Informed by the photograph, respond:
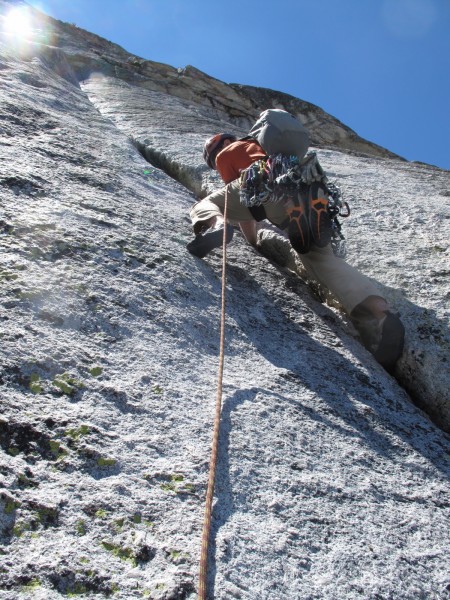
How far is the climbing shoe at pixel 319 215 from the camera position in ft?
12.7

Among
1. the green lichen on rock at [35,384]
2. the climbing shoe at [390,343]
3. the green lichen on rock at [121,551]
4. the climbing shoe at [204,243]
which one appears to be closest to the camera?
the green lichen on rock at [121,551]

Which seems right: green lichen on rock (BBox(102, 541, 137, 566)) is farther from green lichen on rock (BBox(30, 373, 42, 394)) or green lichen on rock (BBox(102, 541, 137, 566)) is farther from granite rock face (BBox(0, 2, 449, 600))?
green lichen on rock (BBox(30, 373, 42, 394))

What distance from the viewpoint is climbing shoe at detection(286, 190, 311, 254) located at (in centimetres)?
390

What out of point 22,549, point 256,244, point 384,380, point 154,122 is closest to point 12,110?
point 256,244

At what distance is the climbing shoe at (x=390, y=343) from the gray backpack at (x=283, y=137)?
4.98ft

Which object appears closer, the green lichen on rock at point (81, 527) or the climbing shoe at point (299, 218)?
the green lichen on rock at point (81, 527)

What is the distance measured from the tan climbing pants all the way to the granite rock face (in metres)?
0.20

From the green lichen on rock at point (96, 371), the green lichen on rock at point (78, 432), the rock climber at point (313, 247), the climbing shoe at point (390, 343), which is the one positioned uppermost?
the rock climber at point (313, 247)

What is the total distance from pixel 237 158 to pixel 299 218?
0.99 m

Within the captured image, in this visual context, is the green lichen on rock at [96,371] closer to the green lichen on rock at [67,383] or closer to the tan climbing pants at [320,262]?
the green lichen on rock at [67,383]

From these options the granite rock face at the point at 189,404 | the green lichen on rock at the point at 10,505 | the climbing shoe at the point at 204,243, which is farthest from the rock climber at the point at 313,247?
the green lichen on rock at the point at 10,505

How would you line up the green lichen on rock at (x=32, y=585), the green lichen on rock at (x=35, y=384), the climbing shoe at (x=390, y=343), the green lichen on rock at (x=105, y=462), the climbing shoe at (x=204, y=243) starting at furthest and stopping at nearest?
the climbing shoe at (x=204, y=243) < the climbing shoe at (x=390, y=343) < the green lichen on rock at (x=35, y=384) < the green lichen on rock at (x=105, y=462) < the green lichen on rock at (x=32, y=585)

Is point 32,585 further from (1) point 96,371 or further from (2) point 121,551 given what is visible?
(1) point 96,371

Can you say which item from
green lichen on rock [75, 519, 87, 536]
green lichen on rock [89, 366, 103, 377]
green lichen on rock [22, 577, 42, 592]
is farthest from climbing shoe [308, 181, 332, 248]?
green lichen on rock [22, 577, 42, 592]
